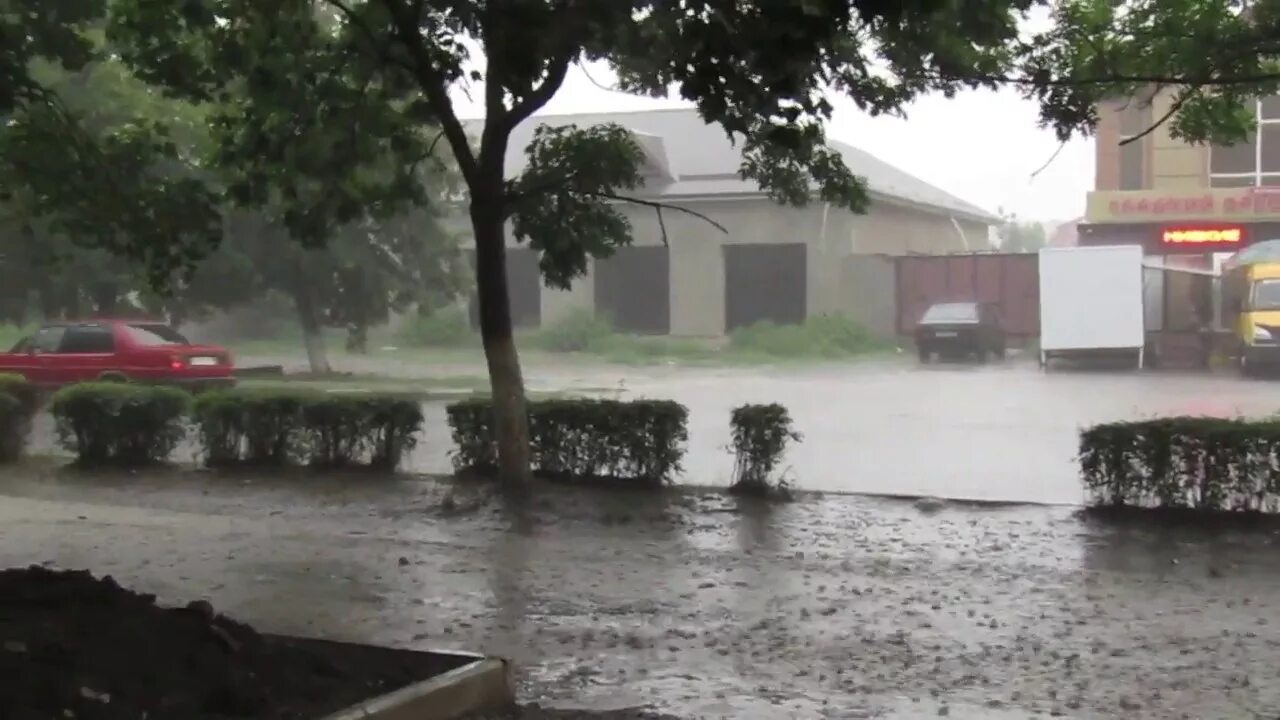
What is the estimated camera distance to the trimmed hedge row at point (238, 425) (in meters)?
13.8

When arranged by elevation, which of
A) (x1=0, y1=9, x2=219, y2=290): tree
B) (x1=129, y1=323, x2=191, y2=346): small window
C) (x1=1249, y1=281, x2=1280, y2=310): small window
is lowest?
(x1=129, y1=323, x2=191, y2=346): small window

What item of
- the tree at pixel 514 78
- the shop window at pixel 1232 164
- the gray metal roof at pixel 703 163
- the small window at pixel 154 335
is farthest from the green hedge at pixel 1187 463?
the small window at pixel 154 335

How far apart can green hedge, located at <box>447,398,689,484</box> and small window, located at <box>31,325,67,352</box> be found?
33.1 feet

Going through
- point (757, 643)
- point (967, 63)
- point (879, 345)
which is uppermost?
point (967, 63)

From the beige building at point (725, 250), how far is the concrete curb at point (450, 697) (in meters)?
12.5

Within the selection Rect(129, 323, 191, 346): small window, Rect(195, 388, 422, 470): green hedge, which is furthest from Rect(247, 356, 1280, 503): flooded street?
Rect(129, 323, 191, 346): small window

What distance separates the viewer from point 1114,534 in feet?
34.7

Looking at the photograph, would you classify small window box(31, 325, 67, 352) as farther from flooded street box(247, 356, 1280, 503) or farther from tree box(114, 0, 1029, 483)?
tree box(114, 0, 1029, 483)

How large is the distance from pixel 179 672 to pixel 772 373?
1393 centimetres

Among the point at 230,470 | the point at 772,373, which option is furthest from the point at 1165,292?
the point at 230,470

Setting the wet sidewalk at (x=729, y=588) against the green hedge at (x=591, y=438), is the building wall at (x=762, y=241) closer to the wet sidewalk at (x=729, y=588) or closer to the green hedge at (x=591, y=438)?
the green hedge at (x=591, y=438)

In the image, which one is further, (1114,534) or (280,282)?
(280,282)

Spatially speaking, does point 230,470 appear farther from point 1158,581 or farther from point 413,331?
point 413,331

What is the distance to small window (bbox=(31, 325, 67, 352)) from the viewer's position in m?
20.6
